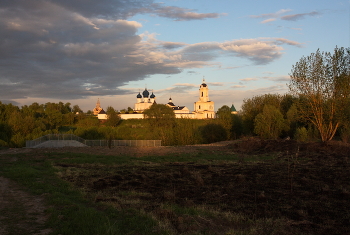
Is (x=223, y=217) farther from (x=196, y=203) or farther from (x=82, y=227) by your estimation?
(x=82, y=227)

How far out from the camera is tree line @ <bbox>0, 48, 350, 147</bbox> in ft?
98.9

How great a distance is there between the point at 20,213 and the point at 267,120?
36416 mm

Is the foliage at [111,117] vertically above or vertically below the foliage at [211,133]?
above

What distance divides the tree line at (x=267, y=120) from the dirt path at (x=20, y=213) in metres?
25.0

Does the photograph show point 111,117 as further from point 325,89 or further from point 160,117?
point 325,89

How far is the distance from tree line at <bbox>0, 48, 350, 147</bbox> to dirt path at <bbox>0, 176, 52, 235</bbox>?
985 inches

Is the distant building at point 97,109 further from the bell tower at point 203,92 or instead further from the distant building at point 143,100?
the bell tower at point 203,92

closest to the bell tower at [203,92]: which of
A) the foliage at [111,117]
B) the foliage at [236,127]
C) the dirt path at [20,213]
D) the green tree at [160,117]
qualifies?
the foliage at [111,117]

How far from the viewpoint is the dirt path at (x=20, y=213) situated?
641cm

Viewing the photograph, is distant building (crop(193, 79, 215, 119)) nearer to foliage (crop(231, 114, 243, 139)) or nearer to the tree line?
the tree line

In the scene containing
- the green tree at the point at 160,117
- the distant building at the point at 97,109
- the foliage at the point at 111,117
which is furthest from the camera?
the distant building at the point at 97,109

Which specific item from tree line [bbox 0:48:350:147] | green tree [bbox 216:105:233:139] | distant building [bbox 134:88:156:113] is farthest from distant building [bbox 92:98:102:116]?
green tree [bbox 216:105:233:139]

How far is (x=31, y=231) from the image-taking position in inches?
248

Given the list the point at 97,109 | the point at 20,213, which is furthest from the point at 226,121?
the point at 97,109
